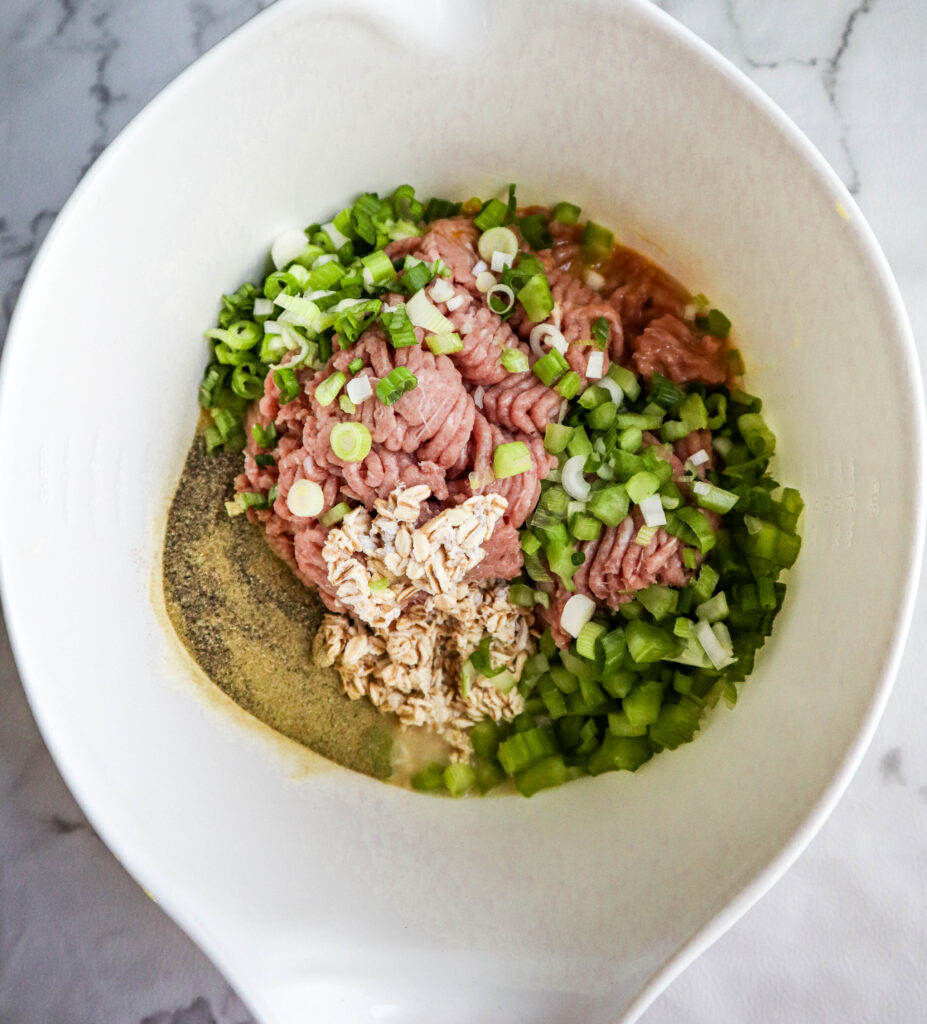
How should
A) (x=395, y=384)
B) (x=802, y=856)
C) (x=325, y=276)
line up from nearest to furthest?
(x=395, y=384) < (x=325, y=276) < (x=802, y=856)

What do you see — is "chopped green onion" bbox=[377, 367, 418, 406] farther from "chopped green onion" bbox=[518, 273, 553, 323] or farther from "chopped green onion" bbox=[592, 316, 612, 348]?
"chopped green onion" bbox=[592, 316, 612, 348]

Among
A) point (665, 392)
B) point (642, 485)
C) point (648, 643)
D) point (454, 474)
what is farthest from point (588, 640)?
point (665, 392)

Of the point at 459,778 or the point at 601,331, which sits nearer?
the point at 601,331

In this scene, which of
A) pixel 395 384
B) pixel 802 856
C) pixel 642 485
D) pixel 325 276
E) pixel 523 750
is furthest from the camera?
pixel 802 856

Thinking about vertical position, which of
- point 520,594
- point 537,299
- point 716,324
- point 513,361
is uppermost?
point 716,324

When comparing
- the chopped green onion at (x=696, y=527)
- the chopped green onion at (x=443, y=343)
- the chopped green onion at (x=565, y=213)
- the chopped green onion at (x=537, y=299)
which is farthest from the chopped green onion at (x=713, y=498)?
the chopped green onion at (x=565, y=213)

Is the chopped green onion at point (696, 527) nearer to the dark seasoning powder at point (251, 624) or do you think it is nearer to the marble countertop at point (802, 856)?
the marble countertop at point (802, 856)

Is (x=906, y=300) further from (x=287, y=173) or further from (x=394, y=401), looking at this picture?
(x=287, y=173)

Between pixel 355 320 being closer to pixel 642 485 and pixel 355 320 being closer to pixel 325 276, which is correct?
pixel 325 276
